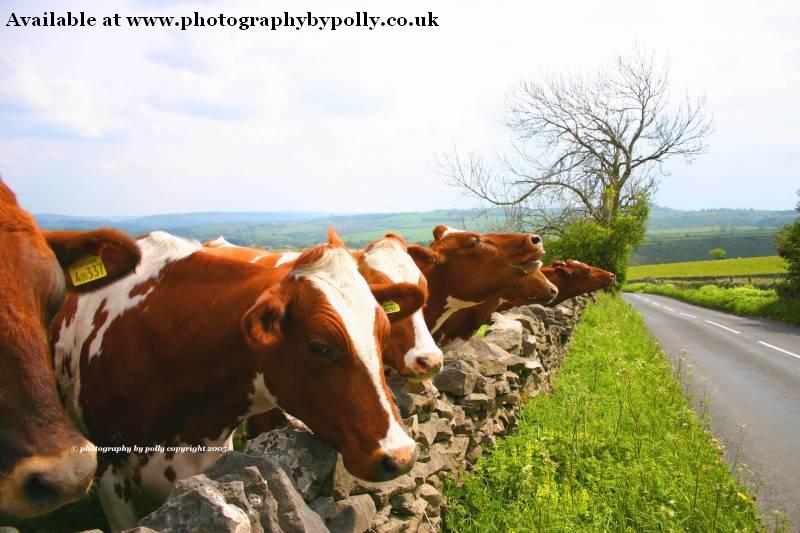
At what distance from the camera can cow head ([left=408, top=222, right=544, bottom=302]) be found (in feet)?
23.9

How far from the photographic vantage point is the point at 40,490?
1.95 meters

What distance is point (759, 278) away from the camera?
2240 inches

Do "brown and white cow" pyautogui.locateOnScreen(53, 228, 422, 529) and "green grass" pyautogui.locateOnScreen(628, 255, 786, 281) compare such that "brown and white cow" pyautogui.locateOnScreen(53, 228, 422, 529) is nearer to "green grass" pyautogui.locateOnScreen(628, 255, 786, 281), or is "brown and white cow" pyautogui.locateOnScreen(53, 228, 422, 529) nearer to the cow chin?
the cow chin

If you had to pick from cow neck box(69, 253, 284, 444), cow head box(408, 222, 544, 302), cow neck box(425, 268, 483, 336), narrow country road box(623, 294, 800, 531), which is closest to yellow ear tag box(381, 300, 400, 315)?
cow neck box(69, 253, 284, 444)

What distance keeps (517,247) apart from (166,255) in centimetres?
458

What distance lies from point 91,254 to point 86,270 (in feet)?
0.27

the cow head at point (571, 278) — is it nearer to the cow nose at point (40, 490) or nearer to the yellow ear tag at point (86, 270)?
the yellow ear tag at point (86, 270)

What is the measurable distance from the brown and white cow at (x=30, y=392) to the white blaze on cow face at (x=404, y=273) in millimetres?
2631

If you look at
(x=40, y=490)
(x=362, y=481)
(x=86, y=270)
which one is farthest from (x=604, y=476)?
(x=40, y=490)

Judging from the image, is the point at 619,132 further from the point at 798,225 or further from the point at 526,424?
the point at 526,424

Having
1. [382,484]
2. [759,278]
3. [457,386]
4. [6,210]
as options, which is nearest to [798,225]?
[457,386]

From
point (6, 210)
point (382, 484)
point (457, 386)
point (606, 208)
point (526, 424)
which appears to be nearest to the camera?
point (6, 210)

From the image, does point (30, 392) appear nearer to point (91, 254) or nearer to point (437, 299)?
point (91, 254)

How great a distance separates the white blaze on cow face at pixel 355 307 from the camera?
3033 mm
